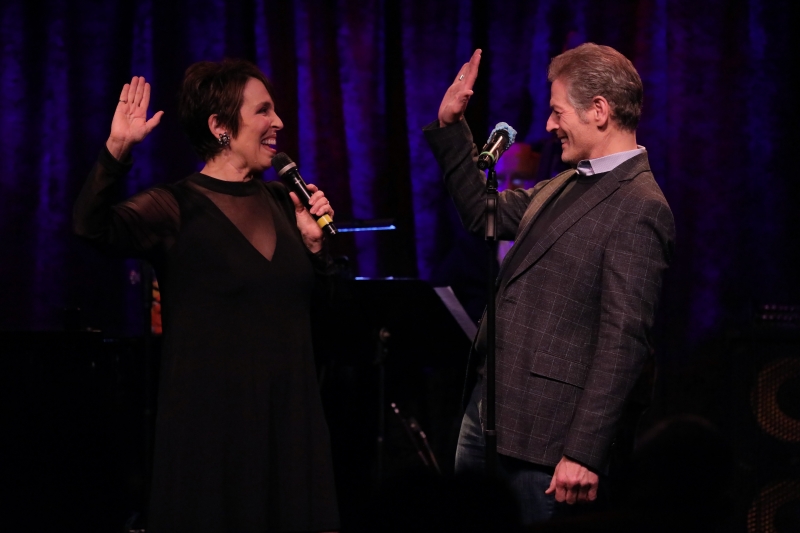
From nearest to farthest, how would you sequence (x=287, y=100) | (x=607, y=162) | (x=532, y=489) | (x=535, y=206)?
(x=532, y=489), (x=607, y=162), (x=535, y=206), (x=287, y=100)

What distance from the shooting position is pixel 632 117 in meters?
2.35

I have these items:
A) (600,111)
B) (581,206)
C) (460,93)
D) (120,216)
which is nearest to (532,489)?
(581,206)

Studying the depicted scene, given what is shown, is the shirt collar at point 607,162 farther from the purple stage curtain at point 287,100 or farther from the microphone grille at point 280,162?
the purple stage curtain at point 287,100

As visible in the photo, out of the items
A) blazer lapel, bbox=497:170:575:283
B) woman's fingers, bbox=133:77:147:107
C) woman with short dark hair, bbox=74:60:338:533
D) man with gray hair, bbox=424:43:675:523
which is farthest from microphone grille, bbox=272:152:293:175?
blazer lapel, bbox=497:170:575:283

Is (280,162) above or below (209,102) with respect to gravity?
below

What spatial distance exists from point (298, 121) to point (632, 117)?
2608mm

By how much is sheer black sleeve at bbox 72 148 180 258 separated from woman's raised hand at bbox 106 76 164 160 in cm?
3

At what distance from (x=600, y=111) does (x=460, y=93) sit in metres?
0.40

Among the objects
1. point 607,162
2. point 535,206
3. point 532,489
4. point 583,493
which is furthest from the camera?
point 535,206

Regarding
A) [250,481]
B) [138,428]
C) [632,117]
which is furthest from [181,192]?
[138,428]

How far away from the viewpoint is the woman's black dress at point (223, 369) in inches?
88.5

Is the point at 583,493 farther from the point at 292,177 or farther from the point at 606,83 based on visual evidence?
the point at 292,177

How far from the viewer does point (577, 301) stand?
86.7 inches

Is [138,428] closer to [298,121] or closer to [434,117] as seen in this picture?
[298,121]
